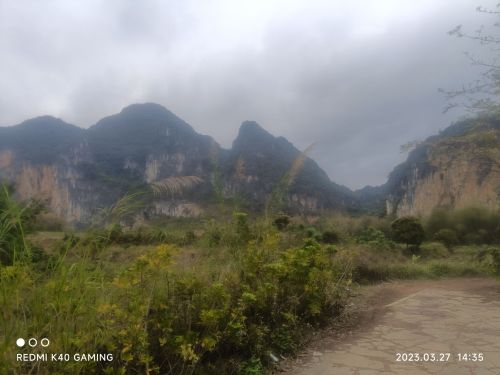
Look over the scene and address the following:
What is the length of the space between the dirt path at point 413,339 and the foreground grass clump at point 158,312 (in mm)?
374

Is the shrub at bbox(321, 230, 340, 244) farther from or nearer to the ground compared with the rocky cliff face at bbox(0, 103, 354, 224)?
nearer to the ground

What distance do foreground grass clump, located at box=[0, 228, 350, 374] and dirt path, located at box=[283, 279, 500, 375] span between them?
0.37 metres

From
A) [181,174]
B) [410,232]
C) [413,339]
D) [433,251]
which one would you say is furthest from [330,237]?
[181,174]

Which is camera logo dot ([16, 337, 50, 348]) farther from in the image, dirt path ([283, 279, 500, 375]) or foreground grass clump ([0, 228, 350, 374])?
dirt path ([283, 279, 500, 375])

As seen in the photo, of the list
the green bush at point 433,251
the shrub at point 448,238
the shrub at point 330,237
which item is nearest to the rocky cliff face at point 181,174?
the shrub at point 330,237

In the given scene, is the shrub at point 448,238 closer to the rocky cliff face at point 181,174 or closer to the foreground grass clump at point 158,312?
the rocky cliff face at point 181,174

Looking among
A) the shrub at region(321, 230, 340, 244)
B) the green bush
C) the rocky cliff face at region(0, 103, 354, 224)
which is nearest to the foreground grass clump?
the rocky cliff face at region(0, 103, 354, 224)

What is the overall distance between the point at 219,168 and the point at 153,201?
106 cm

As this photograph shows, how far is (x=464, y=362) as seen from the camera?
10.3 ft

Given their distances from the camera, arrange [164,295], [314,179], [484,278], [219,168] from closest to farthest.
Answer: [164,295]
[219,168]
[314,179]
[484,278]

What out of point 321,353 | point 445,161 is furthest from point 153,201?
point 445,161

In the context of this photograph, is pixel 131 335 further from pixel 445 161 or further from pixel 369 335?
pixel 445 161

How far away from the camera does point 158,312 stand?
2.56m

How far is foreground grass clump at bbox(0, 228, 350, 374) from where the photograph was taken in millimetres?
2027
